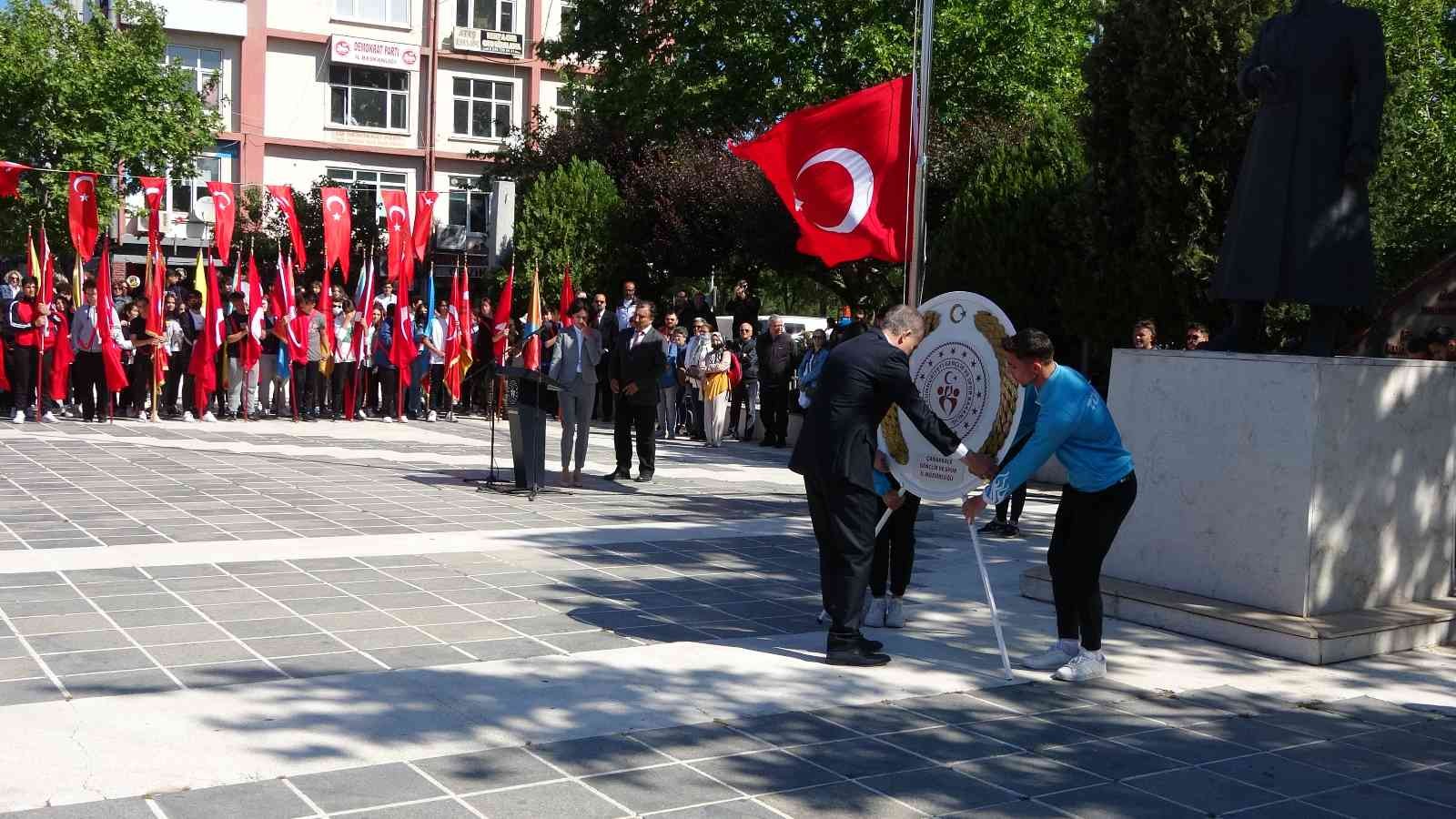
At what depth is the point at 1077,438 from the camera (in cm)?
700

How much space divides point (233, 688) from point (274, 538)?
13.7ft

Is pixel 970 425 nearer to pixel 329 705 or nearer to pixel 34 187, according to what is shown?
pixel 329 705

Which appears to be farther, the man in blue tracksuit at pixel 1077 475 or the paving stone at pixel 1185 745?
the man in blue tracksuit at pixel 1077 475

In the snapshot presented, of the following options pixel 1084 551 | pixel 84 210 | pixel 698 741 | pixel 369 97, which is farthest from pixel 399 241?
pixel 369 97

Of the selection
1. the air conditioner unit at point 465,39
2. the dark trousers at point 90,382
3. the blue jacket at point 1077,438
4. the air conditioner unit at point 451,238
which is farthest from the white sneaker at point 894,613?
the air conditioner unit at point 465,39

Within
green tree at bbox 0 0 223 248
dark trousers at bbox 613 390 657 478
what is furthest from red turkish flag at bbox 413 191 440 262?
green tree at bbox 0 0 223 248

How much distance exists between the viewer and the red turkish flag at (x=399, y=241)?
71.6 ft

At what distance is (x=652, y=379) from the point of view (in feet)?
49.2

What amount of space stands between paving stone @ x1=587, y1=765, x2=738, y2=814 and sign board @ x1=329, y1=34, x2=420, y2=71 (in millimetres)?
44472

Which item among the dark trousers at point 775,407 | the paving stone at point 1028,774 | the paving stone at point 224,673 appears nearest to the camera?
the paving stone at point 1028,774

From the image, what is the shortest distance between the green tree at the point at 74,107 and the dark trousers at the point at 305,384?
14403 mm

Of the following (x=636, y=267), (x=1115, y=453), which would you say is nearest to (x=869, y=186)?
(x=1115, y=453)

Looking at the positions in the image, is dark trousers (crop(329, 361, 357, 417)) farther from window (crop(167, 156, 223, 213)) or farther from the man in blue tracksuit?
window (crop(167, 156, 223, 213))

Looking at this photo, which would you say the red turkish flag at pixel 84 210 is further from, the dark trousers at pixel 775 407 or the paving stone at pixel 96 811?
the paving stone at pixel 96 811
